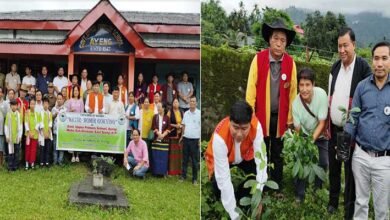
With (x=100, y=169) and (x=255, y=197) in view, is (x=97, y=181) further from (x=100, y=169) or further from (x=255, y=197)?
(x=255, y=197)

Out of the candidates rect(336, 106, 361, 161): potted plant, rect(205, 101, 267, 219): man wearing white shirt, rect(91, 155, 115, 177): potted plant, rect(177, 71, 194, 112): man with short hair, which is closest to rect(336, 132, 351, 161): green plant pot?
rect(336, 106, 361, 161): potted plant

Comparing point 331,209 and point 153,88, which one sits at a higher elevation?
point 153,88

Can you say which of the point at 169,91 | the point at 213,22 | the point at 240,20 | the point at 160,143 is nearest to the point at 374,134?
the point at 240,20

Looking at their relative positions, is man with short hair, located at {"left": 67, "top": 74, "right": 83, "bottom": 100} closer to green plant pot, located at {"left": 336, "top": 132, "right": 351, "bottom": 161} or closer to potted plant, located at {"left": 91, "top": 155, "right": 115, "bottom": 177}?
potted plant, located at {"left": 91, "top": 155, "right": 115, "bottom": 177}

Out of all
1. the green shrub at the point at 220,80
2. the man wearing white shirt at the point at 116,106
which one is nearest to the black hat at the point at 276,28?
the green shrub at the point at 220,80

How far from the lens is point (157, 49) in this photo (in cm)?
314

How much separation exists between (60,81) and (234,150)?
5.38 feet

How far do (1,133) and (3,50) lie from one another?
596mm

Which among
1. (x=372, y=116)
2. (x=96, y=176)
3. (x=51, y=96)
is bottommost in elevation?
(x=96, y=176)

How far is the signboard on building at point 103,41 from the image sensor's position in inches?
124

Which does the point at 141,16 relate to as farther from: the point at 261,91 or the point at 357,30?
the point at 357,30

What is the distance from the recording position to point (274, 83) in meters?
2.18

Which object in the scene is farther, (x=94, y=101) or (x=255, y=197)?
(x=94, y=101)

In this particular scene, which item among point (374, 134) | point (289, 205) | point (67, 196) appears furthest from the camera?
point (67, 196)
